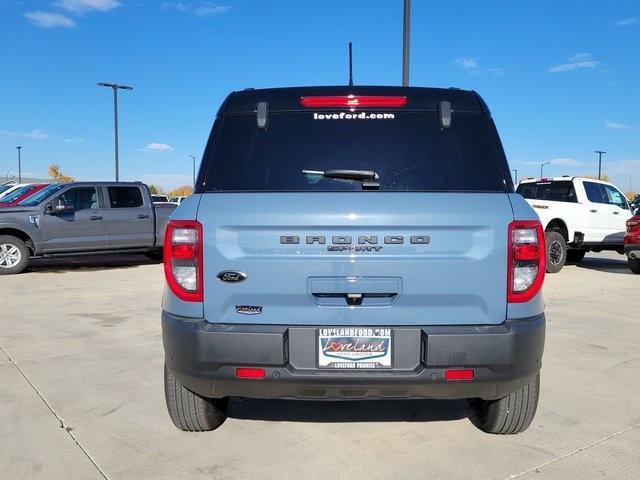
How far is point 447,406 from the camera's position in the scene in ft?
12.9

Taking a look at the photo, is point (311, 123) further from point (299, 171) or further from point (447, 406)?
point (447, 406)

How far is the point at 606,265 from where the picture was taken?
13.8 metres

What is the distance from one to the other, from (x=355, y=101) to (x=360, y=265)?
0.96 metres

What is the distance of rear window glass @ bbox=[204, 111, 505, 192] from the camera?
2902 mm

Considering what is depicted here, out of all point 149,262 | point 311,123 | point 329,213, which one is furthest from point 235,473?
point 149,262

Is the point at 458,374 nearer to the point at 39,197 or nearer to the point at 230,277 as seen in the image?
the point at 230,277

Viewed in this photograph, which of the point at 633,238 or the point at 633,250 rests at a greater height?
the point at 633,238

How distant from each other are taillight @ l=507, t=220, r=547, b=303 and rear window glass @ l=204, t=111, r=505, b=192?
26 cm

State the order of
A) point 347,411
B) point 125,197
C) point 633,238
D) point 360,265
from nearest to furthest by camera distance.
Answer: point 360,265 < point 347,411 < point 633,238 < point 125,197

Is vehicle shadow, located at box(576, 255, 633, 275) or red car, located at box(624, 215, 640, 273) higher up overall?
red car, located at box(624, 215, 640, 273)

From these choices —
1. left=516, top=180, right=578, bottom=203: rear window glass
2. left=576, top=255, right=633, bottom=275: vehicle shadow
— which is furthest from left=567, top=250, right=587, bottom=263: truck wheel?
left=516, top=180, right=578, bottom=203: rear window glass

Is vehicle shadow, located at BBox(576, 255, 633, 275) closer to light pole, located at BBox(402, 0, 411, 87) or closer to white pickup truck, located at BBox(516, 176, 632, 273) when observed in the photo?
white pickup truck, located at BBox(516, 176, 632, 273)

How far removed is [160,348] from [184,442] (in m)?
2.24

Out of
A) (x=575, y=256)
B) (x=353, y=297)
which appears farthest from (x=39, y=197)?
(x=575, y=256)
